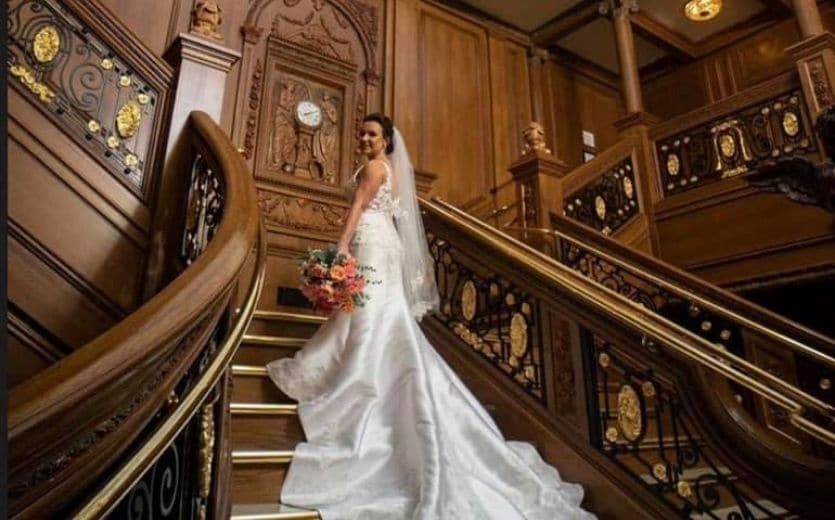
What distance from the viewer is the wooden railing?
205 centimetres

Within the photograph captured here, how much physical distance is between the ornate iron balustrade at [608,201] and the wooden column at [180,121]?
2.95 meters

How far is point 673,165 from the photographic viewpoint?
5.64 m

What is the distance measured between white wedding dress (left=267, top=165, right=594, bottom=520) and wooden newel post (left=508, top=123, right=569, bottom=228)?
1.62 m

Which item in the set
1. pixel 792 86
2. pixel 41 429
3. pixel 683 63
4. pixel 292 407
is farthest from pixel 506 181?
pixel 41 429

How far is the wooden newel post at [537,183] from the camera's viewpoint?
4152mm

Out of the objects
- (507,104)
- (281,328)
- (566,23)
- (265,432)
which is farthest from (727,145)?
(265,432)

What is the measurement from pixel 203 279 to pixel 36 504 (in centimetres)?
59

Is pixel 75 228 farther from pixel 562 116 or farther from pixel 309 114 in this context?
pixel 562 116

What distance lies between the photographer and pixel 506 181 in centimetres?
653

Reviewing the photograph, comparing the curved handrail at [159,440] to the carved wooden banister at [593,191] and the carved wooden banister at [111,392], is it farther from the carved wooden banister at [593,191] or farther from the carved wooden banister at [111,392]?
the carved wooden banister at [593,191]

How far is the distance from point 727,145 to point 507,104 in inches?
101

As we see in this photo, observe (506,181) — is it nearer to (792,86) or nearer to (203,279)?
(792,86)

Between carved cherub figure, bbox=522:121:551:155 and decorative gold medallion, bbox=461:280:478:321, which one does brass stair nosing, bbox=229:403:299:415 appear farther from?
carved cherub figure, bbox=522:121:551:155

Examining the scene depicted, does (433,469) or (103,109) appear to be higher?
(103,109)
